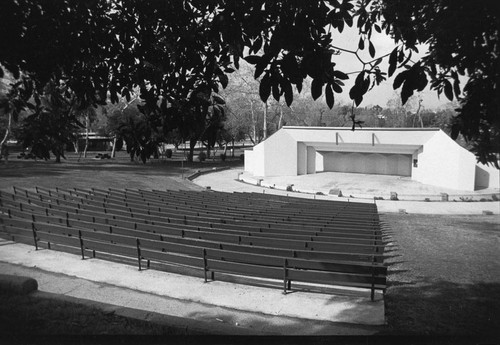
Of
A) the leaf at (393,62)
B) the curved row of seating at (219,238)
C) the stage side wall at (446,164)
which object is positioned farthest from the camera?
the stage side wall at (446,164)

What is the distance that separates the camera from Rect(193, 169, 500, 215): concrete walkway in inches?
1125

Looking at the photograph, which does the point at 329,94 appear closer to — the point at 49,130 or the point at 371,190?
the point at 49,130

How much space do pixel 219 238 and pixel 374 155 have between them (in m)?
38.4

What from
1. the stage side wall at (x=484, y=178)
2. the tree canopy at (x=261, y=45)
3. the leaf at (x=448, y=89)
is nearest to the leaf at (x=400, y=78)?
the tree canopy at (x=261, y=45)

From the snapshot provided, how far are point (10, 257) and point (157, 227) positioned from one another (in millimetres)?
3944

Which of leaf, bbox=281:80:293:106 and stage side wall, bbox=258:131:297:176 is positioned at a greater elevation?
leaf, bbox=281:80:293:106

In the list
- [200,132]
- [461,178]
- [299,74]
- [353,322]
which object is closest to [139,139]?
[200,132]

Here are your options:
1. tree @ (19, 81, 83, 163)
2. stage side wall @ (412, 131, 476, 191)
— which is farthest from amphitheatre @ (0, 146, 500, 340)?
stage side wall @ (412, 131, 476, 191)

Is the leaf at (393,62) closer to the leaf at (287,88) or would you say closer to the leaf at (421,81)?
the leaf at (421,81)

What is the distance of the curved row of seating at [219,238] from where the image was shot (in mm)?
7527

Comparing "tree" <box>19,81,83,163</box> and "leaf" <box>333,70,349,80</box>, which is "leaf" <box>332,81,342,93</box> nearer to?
"leaf" <box>333,70,349,80</box>

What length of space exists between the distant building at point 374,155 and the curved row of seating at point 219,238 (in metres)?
24.6

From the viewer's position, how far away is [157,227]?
11.0 m

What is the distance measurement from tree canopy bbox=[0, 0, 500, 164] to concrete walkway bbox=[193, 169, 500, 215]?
79.8 ft
